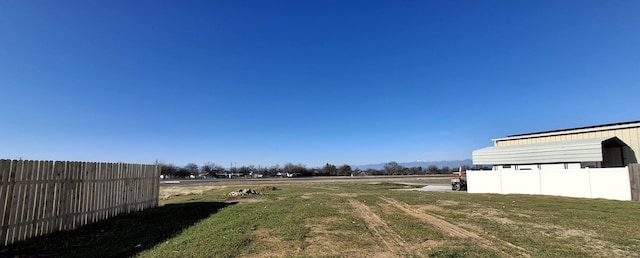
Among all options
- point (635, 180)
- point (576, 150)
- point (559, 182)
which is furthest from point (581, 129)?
point (635, 180)

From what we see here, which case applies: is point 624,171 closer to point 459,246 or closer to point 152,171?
point 459,246

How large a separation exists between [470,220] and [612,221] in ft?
13.4

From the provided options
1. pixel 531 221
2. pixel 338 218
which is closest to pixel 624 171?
pixel 531 221

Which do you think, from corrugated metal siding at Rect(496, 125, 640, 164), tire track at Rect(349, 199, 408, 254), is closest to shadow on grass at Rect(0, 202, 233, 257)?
tire track at Rect(349, 199, 408, 254)

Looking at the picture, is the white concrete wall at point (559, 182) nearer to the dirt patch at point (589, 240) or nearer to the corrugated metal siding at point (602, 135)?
the corrugated metal siding at point (602, 135)

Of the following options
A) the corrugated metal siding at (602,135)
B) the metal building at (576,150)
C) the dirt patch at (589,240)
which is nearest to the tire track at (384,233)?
the dirt patch at (589,240)

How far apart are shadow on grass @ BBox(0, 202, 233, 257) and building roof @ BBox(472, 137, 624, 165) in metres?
23.2

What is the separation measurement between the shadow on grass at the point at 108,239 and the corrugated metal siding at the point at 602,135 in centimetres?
2572

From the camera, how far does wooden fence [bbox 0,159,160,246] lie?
23.1 feet

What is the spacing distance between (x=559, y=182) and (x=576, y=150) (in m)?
3.18

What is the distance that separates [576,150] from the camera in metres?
22.1

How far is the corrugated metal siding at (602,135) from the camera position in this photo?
21.2 metres

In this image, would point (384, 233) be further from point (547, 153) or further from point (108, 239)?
point (547, 153)

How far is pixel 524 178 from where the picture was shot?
891 inches
